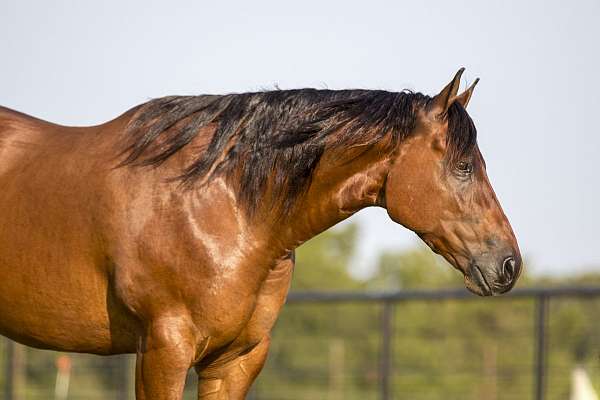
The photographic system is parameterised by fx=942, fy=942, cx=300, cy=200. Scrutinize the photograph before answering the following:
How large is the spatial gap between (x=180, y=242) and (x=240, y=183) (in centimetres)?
28

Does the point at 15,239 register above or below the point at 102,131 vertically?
below

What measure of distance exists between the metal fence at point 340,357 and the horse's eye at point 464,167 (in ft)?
5.23

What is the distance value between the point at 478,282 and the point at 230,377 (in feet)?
2.95

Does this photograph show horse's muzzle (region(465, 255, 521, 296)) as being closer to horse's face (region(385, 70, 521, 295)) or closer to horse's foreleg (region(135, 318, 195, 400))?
horse's face (region(385, 70, 521, 295))

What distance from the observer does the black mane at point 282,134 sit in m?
2.96

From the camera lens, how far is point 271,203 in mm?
3002

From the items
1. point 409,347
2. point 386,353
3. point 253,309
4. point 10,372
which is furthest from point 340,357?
point 253,309

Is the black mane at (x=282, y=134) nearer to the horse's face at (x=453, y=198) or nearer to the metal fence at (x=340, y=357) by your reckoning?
the horse's face at (x=453, y=198)

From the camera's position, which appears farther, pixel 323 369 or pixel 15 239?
pixel 323 369

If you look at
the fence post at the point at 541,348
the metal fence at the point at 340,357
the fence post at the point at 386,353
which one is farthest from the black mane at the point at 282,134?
the fence post at the point at 386,353

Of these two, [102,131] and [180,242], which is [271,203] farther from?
[102,131]

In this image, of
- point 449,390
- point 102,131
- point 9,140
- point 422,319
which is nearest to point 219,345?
point 102,131

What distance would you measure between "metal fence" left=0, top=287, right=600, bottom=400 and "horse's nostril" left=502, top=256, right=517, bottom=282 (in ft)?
4.64

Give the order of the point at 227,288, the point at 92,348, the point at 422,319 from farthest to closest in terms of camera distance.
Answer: the point at 422,319 < the point at 92,348 < the point at 227,288
